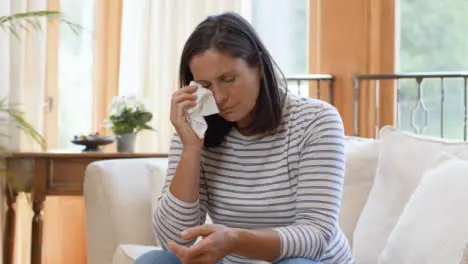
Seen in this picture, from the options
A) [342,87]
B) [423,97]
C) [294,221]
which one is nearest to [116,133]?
[342,87]

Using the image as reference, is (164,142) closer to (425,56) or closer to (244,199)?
(425,56)

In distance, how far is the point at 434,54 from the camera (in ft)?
12.8

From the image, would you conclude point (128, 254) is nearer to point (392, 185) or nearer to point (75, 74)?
point (392, 185)

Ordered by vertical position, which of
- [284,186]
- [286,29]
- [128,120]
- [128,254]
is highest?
[286,29]

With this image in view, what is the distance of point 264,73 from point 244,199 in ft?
0.92

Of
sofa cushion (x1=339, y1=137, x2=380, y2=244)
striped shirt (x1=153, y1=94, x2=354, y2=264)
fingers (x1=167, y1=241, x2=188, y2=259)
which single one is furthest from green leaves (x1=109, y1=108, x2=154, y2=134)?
fingers (x1=167, y1=241, x2=188, y2=259)

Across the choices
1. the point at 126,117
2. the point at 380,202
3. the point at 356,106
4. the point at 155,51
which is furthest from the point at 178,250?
the point at 356,106

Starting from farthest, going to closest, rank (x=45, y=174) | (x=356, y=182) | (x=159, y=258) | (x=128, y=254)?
1. (x=45, y=174)
2. (x=356, y=182)
3. (x=128, y=254)
4. (x=159, y=258)

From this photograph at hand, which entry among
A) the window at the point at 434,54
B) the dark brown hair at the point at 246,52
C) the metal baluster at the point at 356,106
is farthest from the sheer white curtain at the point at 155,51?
the dark brown hair at the point at 246,52

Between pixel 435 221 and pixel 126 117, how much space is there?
1.70m

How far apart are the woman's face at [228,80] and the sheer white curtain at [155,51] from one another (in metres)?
2.06

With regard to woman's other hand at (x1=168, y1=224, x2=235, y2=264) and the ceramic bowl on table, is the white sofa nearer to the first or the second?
woman's other hand at (x1=168, y1=224, x2=235, y2=264)

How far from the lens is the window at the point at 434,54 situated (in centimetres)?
384

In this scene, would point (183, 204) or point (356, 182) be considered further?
point (356, 182)
